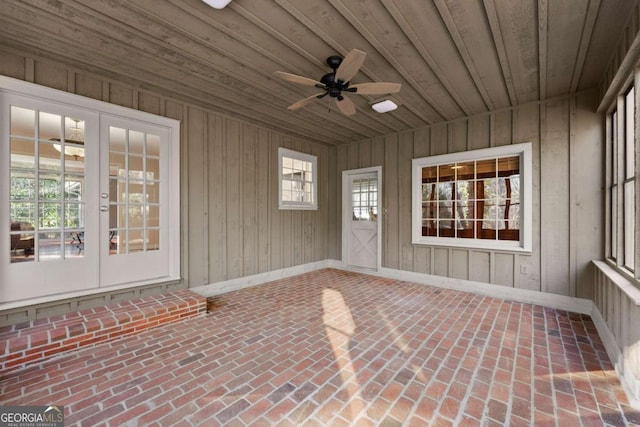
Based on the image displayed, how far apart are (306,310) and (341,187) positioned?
129 inches

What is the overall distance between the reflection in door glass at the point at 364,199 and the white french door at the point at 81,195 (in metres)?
3.64

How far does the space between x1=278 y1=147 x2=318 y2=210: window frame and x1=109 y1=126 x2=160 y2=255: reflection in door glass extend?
2.17 m

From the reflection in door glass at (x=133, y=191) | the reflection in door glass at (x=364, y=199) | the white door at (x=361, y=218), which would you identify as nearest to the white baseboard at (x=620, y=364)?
the white door at (x=361, y=218)

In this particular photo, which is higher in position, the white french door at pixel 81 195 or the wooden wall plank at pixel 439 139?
the wooden wall plank at pixel 439 139

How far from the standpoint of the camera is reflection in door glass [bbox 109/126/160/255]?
331 cm

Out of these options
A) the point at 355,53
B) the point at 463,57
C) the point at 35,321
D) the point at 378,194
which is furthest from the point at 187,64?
the point at 378,194

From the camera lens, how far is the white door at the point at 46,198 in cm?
269

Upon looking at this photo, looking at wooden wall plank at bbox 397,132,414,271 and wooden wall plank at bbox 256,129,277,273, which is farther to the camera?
wooden wall plank at bbox 397,132,414,271

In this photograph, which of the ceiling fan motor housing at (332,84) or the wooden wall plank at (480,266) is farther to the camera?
the wooden wall plank at (480,266)

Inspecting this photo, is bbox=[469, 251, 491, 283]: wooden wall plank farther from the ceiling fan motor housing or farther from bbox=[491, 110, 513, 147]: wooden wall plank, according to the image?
the ceiling fan motor housing

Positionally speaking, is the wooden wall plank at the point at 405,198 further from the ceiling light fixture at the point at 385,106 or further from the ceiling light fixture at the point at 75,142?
the ceiling light fixture at the point at 75,142

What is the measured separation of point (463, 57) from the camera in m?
2.77

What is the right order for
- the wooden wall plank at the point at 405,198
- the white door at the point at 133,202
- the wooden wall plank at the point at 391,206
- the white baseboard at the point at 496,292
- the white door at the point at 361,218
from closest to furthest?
the white baseboard at the point at 496,292 → the white door at the point at 133,202 → the wooden wall plank at the point at 405,198 → the wooden wall plank at the point at 391,206 → the white door at the point at 361,218

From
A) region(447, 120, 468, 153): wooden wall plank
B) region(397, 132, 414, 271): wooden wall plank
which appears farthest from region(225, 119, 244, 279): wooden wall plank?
region(447, 120, 468, 153): wooden wall plank
